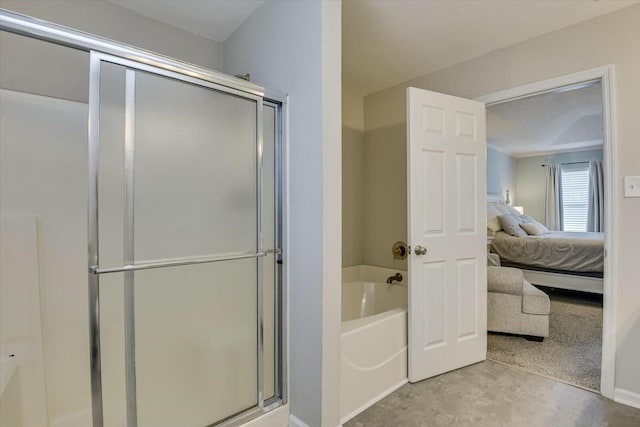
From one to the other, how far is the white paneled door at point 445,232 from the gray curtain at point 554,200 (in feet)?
19.2

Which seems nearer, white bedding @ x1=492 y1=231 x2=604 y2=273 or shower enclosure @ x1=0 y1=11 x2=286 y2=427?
shower enclosure @ x1=0 y1=11 x2=286 y2=427

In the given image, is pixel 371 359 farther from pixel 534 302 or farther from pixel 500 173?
pixel 500 173

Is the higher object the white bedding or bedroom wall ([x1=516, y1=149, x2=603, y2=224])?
bedroom wall ([x1=516, y1=149, x2=603, y2=224])

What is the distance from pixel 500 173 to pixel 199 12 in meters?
6.77

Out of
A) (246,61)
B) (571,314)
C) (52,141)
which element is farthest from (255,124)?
(571,314)

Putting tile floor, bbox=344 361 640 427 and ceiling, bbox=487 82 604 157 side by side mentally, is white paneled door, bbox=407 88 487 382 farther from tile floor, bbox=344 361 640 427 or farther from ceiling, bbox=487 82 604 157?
ceiling, bbox=487 82 604 157

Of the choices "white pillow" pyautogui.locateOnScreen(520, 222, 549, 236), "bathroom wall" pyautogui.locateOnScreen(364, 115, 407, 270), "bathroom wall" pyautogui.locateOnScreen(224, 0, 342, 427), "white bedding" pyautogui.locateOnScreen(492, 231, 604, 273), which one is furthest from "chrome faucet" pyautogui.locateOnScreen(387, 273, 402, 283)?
"white pillow" pyautogui.locateOnScreen(520, 222, 549, 236)

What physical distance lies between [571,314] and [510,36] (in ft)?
10.4

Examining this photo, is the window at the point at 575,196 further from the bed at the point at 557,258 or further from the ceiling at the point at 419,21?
the ceiling at the point at 419,21

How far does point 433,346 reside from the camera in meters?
2.17

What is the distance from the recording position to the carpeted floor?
7.18 ft

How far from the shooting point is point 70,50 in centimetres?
125

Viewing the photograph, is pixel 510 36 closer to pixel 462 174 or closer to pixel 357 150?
pixel 462 174

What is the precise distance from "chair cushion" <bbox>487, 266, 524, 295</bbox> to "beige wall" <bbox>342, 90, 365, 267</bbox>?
48.9 inches
